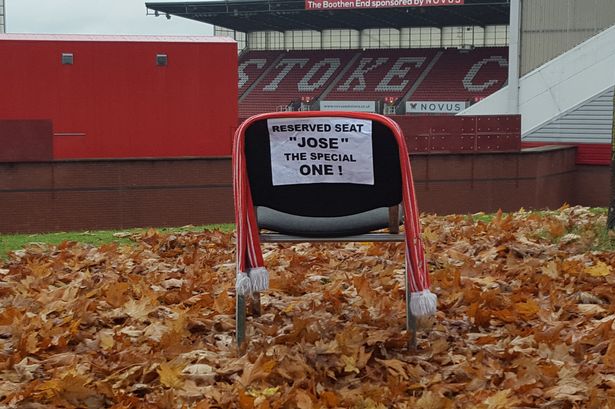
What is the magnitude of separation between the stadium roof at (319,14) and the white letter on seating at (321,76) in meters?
2.44

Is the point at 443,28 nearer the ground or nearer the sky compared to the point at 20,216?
nearer the sky

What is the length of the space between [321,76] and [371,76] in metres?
3.31

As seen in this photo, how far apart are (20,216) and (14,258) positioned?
1559 centimetres

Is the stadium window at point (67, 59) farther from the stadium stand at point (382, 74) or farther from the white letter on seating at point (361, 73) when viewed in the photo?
the white letter on seating at point (361, 73)

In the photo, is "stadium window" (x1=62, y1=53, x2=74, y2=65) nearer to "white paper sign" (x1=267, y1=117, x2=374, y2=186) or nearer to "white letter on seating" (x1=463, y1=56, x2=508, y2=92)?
"white paper sign" (x1=267, y1=117, x2=374, y2=186)

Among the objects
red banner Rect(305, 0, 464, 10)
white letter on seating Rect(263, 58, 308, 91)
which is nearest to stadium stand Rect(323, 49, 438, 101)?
white letter on seating Rect(263, 58, 308, 91)

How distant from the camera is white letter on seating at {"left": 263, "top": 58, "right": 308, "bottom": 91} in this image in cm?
5754

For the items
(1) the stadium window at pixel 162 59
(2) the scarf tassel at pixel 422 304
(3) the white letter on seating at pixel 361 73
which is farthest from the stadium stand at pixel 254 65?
(2) the scarf tassel at pixel 422 304

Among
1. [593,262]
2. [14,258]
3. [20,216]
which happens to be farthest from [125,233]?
[20,216]

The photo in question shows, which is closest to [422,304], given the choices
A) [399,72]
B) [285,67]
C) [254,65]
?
[399,72]

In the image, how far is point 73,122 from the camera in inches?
954

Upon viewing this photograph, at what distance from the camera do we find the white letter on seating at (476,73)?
51.2 m

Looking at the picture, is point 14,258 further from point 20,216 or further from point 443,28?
point 443,28

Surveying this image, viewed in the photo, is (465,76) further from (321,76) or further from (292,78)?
(292,78)
